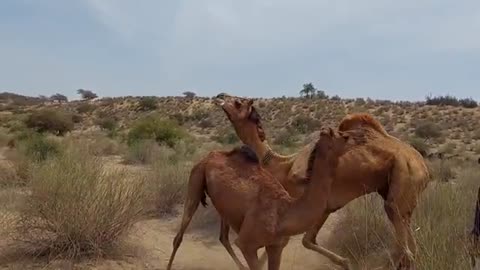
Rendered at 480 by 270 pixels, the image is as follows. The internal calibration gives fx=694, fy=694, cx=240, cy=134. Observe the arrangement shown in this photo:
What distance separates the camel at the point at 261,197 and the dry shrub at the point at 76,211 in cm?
134

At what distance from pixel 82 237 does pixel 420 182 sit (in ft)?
16.1

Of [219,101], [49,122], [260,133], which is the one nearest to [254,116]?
[260,133]

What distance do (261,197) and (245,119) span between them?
177 centimetres

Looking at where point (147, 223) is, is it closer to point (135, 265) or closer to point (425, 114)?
point (135, 265)

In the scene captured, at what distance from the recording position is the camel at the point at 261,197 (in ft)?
24.9

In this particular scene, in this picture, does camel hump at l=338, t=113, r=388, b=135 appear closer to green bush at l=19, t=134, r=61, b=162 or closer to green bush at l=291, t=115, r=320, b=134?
green bush at l=19, t=134, r=61, b=162

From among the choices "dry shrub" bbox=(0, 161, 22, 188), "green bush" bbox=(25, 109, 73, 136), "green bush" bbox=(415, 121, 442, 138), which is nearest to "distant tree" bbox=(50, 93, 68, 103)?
"green bush" bbox=(25, 109, 73, 136)

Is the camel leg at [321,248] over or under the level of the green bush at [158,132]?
over

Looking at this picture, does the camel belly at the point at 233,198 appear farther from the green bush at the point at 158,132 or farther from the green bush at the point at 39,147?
the green bush at the point at 158,132

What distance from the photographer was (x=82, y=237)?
10227 millimetres

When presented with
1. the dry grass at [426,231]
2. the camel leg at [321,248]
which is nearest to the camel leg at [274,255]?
the camel leg at [321,248]

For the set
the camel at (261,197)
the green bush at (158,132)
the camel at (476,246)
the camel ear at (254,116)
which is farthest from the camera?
the green bush at (158,132)

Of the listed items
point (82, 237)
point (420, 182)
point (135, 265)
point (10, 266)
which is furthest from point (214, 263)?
point (420, 182)

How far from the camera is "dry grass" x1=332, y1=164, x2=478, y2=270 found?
6.11m
